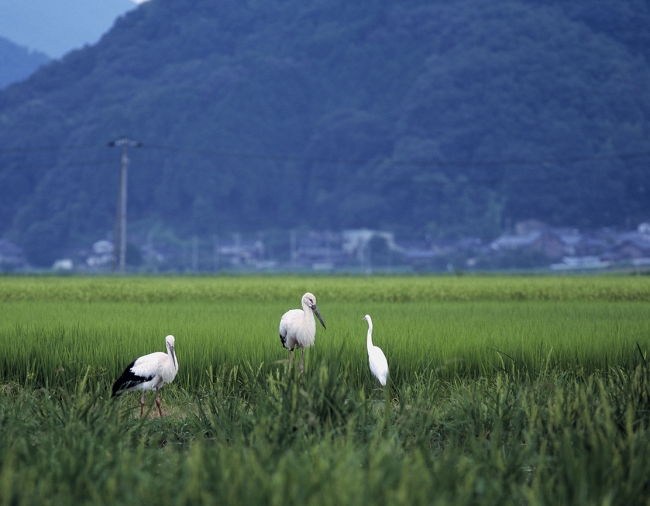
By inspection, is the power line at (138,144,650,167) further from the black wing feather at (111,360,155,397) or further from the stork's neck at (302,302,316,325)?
the black wing feather at (111,360,155,397)

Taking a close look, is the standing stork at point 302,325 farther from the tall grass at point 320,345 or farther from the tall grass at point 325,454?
the tall grass at point 325,454

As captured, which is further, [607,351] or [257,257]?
[257,257]

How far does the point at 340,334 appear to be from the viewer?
973 cm

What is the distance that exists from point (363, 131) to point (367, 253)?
30.4m

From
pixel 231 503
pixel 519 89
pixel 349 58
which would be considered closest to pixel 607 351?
pixel 231 503

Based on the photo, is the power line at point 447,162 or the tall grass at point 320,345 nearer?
the tall grass at point 320,345

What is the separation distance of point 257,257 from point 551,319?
9701cm

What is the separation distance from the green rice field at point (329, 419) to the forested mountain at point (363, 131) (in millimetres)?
99110

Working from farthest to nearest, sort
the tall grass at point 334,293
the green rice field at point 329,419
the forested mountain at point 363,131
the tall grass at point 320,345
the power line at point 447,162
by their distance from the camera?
1. the power line at point 447,162
2. the forested mountain at point 363,131
3. the tall grass at point 334,293
4. the tall grass at point 320,345
5. the green rice field at point 329,419

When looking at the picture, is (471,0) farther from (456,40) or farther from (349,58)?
(349,58)

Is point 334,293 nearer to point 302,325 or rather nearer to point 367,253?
point 302,325

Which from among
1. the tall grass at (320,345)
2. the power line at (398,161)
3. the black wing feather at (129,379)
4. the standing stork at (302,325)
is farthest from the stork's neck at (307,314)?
the power line at (398,161)

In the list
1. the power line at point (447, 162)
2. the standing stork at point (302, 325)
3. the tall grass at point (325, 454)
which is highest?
the power line at point (447, 162)

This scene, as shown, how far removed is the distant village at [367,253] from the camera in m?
95.1
